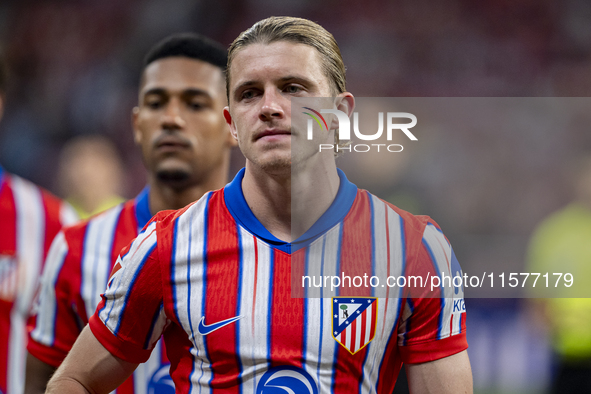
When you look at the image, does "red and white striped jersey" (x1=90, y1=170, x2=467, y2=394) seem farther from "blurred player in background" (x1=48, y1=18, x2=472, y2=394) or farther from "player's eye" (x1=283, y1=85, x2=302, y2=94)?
"player's eye" (x1=283, y1=85, x2=302, y2=94)

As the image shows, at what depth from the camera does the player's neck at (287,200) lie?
168cm

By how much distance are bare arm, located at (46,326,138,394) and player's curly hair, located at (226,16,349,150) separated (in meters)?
0.94

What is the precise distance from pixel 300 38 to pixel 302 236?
22.9 inches

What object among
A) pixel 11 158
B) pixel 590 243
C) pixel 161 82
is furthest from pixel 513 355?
pixel 11 158

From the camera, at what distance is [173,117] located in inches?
97.0

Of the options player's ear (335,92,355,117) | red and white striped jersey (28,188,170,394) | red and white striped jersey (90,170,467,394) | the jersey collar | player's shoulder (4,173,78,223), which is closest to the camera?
red and white striped jersey (90,170,467,394)

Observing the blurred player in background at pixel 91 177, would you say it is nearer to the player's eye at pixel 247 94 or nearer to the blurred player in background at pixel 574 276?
the blurred player in background at pixel 574 276

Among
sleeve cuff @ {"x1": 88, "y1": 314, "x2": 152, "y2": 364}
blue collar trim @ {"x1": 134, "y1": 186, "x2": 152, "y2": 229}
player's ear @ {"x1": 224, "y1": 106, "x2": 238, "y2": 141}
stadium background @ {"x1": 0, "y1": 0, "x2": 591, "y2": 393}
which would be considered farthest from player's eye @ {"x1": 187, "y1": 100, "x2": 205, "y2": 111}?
stadium background @ {"x1": 0, "y1": 0, "x2": 591, "y2": 393}

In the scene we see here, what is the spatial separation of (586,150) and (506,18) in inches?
150

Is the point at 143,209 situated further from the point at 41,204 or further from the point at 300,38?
the point at 300,38

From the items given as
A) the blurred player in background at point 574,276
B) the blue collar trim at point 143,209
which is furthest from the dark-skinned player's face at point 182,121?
A: the blurred player in background at point 574,276

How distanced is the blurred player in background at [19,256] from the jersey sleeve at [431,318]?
89.2 inches

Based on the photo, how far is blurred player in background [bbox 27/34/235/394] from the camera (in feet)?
7.83

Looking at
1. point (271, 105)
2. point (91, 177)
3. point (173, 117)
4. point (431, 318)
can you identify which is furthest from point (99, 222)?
point (91, 177)
